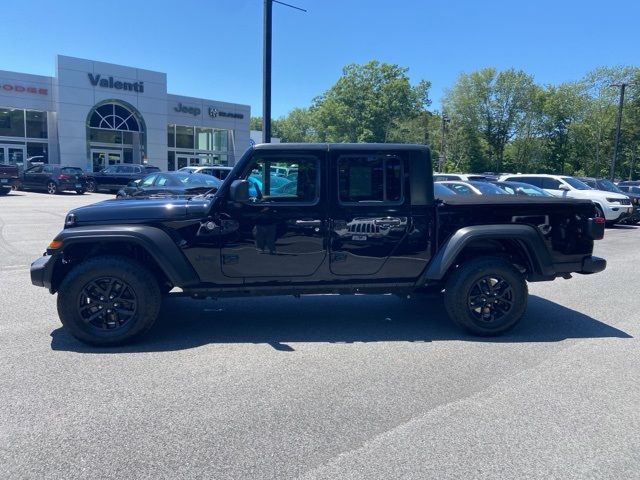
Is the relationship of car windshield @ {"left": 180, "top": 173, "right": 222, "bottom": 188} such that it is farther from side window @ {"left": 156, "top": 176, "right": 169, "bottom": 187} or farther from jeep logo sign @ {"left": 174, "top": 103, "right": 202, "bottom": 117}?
jeep logo sign @ {"left": 174, "top": 103, "right": 202, "bottom": 117}

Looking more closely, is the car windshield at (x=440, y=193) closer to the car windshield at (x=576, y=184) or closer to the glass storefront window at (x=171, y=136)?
the car windshield at (x=576, y=184)

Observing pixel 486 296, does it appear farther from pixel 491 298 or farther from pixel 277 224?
pixel 277 224

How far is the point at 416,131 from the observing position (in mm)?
60625

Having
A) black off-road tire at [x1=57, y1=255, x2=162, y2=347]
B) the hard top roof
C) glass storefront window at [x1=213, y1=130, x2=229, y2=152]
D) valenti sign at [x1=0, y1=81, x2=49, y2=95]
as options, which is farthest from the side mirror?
glass storefront window at [x1=213, y1=130, x2=229, y2=152]

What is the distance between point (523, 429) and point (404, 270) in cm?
217

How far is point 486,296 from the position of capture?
535cm

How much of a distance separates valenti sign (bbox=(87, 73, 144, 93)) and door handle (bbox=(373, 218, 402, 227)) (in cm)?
3430

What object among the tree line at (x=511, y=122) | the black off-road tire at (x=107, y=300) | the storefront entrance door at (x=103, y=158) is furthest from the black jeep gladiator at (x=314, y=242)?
the tree line at (x=511, y=122)

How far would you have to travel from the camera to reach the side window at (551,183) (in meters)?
18.9

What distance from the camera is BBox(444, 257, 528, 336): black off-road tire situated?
5285 mm

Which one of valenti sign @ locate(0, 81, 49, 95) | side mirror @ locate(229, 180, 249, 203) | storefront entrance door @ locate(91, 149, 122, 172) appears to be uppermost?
valenti sign @ locate(0, 81, 49, 95)

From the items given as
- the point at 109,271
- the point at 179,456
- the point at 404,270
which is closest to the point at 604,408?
the point at 404,270

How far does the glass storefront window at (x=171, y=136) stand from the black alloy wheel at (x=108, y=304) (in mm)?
37485

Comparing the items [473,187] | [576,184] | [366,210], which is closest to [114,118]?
[473,187]
